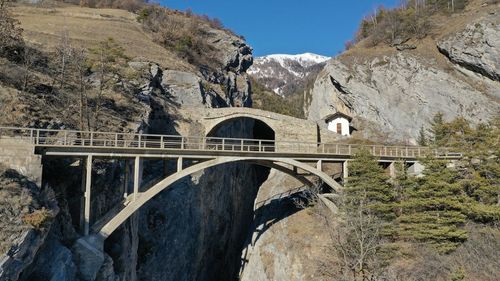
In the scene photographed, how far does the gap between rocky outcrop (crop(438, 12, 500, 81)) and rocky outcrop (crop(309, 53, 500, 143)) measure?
4.09ft

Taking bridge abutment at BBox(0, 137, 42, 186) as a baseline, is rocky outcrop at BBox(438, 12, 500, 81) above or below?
above

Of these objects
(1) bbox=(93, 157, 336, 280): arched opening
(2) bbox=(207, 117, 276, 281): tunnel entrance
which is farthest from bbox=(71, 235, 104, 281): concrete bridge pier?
(2) bbox=(207, 117, 276, 281): tunnel entrance

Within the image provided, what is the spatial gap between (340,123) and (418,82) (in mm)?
11621

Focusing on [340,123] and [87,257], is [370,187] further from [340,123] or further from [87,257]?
[340,123]

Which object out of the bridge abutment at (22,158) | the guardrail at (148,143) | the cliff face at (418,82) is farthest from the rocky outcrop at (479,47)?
the bridge abutment at (22,158)

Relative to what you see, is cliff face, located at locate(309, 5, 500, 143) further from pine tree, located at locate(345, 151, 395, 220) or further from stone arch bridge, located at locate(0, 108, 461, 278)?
pine tree, located at locate(345, 151, 395, 220)

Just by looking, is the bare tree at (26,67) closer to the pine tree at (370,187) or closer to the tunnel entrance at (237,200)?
the tunnel entrance at (237,200)

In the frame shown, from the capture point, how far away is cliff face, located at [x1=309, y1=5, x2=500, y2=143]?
154 feet

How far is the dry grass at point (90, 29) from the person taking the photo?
160 feet

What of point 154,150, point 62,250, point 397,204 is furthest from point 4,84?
point 397,204

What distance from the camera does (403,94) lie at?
53812 mm

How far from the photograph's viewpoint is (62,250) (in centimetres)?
1823

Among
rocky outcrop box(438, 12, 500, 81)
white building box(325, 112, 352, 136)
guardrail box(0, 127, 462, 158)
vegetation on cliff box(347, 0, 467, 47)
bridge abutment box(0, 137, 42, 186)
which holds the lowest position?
bridge abutment box(0, 137, 42, 186)

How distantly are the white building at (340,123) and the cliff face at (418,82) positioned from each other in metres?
1.90
